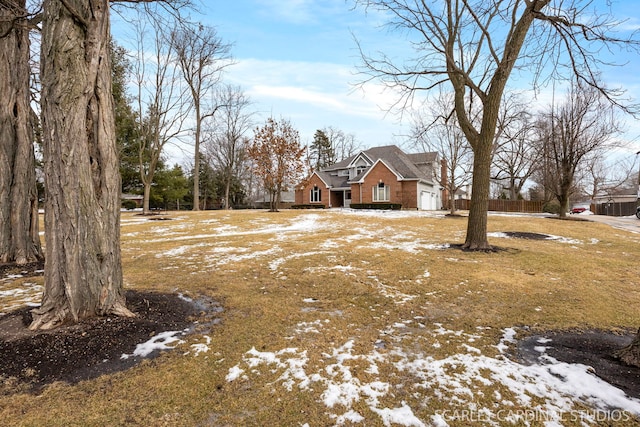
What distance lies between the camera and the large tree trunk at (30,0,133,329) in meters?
3.28

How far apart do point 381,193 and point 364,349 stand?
28.4 m

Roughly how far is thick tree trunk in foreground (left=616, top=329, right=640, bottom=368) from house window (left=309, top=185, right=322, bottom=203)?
34298 millimetres

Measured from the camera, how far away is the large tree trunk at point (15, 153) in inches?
239

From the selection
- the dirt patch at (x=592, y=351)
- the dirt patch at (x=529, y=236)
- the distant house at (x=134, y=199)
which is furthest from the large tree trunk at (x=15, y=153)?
the distant house at (x=134, y=199)

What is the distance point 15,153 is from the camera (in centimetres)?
617

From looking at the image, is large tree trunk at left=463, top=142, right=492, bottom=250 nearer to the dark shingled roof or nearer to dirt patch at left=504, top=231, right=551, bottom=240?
dirt patch at left=504, top=231, right=551, bottom=240

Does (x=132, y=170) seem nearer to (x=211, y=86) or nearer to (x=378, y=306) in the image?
(x=211, y=86)

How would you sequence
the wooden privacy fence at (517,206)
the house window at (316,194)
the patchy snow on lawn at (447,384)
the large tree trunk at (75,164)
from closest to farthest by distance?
1. the patchy snow on lawn at (447,384)
2. the large tree trunk at (75,164)
3. the wooden privacy fence at (517,206)
4. the house window at (316,194)

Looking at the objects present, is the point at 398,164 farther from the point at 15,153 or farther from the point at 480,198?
the point at 15,153

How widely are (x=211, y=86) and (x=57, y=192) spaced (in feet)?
Answer: 88.6

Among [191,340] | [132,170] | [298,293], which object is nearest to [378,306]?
[298,293]

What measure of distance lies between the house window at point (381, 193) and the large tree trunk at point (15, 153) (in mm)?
27116

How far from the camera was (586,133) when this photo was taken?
61.5 feet

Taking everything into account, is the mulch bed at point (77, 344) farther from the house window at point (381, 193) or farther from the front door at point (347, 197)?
the front door at point (347, 197)
